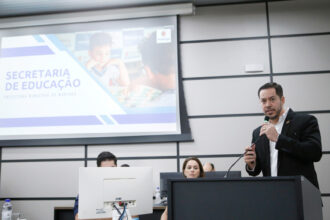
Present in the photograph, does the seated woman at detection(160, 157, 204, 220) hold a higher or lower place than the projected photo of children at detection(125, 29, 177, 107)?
lower

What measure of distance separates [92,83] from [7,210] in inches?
70.0

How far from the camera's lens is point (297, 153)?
1696 millimetres

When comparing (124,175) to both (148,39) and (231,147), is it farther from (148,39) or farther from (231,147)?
(148,39)

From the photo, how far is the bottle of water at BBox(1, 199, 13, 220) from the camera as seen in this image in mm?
4059

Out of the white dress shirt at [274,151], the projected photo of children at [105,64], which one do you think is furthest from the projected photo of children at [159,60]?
the white dress shirt at [274,151]

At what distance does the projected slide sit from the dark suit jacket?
7.26 ft

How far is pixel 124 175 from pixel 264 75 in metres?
2.70

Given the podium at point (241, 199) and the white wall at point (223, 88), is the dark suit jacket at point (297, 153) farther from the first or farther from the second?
the white wall at point (223, 88)

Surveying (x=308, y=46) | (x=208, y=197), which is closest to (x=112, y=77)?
(x=308, y=46)

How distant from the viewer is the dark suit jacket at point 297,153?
1.75m

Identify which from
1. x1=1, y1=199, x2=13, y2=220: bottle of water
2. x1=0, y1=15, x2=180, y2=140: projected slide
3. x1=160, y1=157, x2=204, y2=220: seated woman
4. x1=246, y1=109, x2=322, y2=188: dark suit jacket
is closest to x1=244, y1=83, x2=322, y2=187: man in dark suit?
x1=246, y1=109, x2=322, y2=188: dark suit jacket

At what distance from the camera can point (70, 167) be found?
422 cm

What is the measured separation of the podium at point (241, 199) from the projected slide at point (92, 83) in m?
2.89

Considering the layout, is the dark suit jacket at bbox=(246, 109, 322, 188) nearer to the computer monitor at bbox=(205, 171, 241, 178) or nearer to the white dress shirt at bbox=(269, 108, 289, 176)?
the white dress shirt at bbox=(269, 108, 289, 176)
